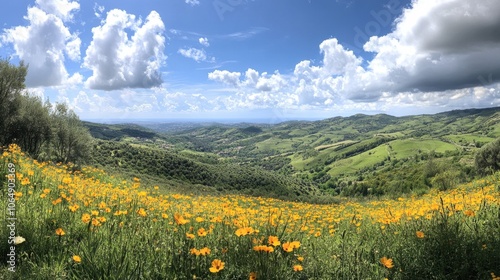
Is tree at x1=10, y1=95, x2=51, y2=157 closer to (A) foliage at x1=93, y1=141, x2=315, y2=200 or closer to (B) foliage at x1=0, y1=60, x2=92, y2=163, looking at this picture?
(B) foliage at x1=0, y1=60, x2=92, y2=163

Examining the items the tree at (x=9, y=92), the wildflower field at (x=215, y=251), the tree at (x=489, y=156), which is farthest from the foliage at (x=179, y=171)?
the wildflower field at (x=215, y=251)

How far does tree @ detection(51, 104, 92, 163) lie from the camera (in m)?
45.6

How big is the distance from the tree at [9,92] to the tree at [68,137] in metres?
10.8

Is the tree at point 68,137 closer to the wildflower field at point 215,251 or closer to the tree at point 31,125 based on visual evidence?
the tree at point 31,125

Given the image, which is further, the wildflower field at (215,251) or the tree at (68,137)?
the tree at (68,137)

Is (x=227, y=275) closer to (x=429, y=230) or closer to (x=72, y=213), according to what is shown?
(x=72, y=213)

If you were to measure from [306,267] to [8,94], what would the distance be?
40.0 m

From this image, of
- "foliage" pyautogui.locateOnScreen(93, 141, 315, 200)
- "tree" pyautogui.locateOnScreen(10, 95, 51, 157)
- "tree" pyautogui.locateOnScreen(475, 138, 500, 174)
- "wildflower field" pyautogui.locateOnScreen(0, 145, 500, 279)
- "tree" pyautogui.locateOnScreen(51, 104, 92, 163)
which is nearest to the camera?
"wildflower field" pyautogui.locateOnScreen(0, 145, 500, 279)

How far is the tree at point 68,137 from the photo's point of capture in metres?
45.6

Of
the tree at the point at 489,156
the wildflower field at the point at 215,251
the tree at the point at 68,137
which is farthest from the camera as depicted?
the tree at the point at 68,137

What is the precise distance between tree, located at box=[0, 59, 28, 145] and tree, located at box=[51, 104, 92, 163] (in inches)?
425

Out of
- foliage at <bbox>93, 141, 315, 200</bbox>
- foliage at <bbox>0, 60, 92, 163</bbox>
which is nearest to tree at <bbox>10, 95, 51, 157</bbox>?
foliage at <bbox>0, 60, 92, 163</bbox>

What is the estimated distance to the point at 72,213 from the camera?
187 inches

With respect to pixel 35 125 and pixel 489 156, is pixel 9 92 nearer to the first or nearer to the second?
pixel 35 125
